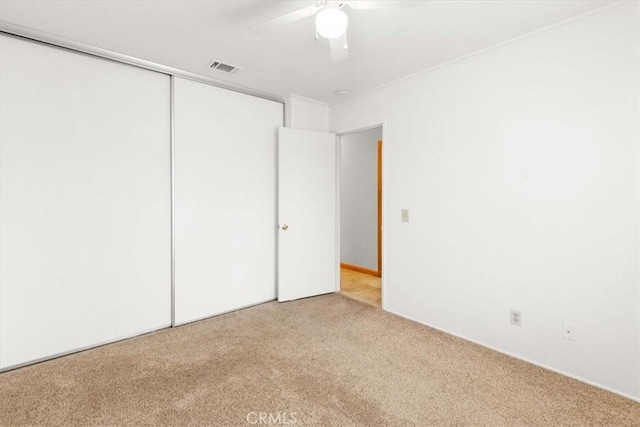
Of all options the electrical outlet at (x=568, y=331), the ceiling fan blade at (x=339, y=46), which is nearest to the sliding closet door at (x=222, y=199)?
the ceiling fan blade at (x=339, y=46)

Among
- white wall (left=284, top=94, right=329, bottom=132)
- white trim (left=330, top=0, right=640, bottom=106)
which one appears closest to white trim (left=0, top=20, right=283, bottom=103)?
white wall (left=284, top=94, right=329, bottom=132)

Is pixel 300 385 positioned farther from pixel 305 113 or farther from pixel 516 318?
pixel 305 113

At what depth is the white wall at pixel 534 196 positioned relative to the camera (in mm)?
1954

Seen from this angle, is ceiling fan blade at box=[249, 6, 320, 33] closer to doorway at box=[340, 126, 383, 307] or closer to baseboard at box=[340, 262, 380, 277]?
doorway at box=[340, 126, 383, 307]

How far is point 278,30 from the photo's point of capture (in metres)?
2.25

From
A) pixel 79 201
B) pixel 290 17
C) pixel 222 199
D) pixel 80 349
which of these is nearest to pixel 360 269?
pixel 222 199

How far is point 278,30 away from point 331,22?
849 mm

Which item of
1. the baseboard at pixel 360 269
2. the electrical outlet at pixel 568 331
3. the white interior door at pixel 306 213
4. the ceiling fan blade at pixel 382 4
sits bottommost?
the baseboard at pixel 360 269

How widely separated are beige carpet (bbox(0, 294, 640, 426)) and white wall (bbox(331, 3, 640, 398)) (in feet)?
0.94

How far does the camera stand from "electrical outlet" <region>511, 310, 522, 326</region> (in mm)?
2393

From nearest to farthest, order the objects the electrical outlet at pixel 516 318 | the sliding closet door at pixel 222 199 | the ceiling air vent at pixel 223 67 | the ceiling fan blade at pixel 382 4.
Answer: the ceiling fan blade at pixel 382 4
the electrical outlet at pixel 516 318
the ceiling air vent at pixel 223 67
the sliding closet door at pixel 222 199

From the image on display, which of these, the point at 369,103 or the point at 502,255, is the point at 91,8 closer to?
the point at 369,103

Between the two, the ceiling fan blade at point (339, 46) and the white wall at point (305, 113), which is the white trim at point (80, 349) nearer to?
the white wall at point (305, 113)

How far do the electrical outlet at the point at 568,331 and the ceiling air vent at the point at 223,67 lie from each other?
3299mm
